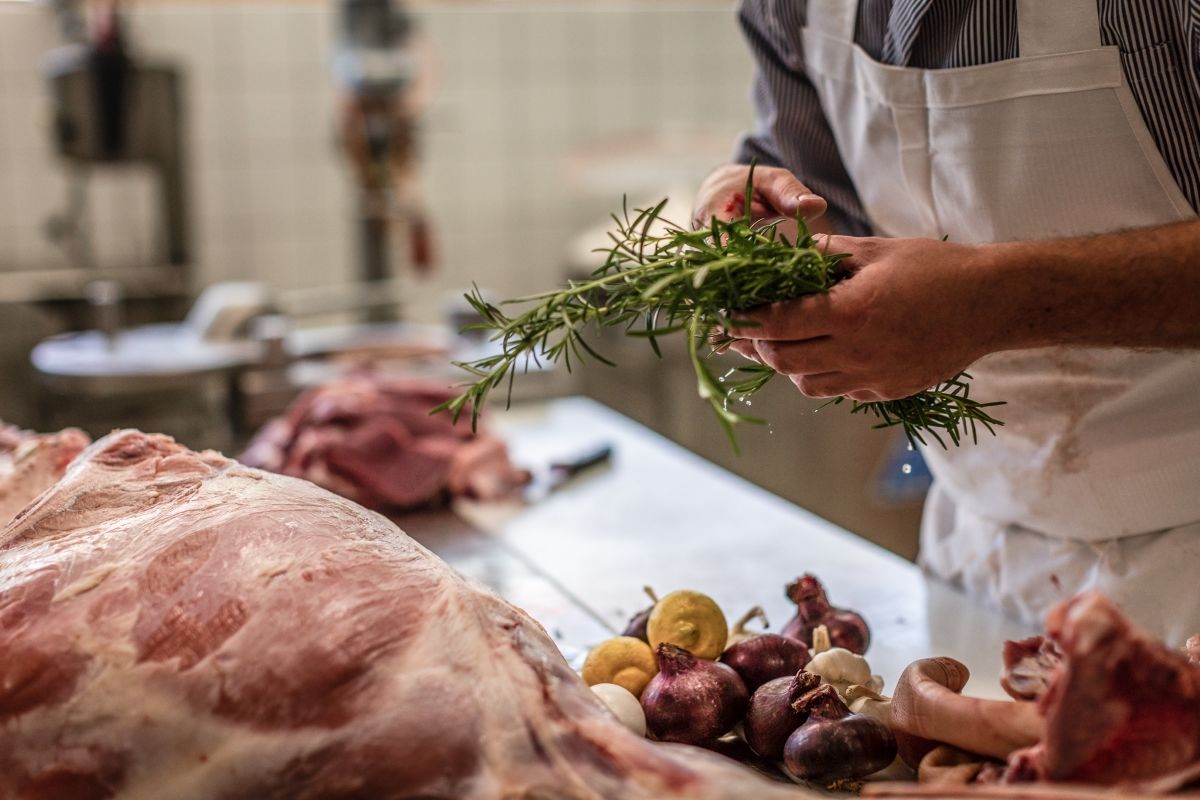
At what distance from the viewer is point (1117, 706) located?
88 cm

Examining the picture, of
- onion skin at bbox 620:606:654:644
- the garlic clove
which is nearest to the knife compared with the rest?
onion skin at bbox 620:606:654:644

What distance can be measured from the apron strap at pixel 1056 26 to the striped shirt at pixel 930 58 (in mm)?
11

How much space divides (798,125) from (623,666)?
949mm

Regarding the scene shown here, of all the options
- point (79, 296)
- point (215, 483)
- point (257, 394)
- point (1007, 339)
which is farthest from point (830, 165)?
point (79, 296)

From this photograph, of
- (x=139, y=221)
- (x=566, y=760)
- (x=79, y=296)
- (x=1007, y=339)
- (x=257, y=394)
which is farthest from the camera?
(x=139, y=221)

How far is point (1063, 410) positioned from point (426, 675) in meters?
1.01

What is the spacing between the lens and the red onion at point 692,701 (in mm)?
1271

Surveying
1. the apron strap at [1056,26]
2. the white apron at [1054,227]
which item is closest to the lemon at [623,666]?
the white apron at [1054,227]

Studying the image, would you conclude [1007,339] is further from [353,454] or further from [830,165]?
[353,454]

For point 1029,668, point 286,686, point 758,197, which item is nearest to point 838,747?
point 1029,668

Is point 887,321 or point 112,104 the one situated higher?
point 112,104

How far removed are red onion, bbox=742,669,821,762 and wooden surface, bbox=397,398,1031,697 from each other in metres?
0.32

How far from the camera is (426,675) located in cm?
105

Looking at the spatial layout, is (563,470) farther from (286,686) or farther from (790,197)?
(286,686)
